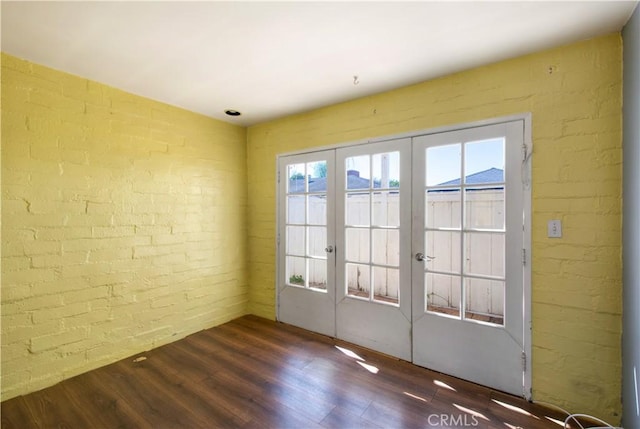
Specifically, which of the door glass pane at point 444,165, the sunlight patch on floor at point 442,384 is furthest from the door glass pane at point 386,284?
the door glass pane at point 444,165

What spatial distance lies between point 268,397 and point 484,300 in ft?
5.91

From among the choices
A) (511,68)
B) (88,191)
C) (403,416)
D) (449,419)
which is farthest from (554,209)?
Result: (88,191)

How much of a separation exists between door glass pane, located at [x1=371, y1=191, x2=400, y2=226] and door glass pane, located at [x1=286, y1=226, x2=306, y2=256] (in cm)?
94

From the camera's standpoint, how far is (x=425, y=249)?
7.99ft

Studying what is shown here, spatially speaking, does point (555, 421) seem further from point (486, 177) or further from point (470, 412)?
point (486, 177)

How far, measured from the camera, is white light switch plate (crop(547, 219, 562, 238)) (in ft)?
6.28

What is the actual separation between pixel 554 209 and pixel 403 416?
5.65 feet

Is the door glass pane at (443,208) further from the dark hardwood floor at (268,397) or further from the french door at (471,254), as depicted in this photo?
the dark hardwood floor at (268,397)

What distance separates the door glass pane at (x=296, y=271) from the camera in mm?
3270

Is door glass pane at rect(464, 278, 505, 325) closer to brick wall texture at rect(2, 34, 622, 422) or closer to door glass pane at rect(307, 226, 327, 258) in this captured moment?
brick wall texture at rect(2, 34, 622, 422)

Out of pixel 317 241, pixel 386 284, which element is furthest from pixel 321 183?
pixel 386 284

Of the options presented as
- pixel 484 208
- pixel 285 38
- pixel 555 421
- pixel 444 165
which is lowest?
pixel 555 421

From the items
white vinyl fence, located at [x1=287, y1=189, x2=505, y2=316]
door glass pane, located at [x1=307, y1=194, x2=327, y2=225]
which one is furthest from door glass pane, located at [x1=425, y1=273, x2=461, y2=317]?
door glass pane, located at [x1=307, y1=194, x2=327, y2=225]

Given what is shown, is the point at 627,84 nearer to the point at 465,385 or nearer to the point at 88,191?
the point at 465,385
